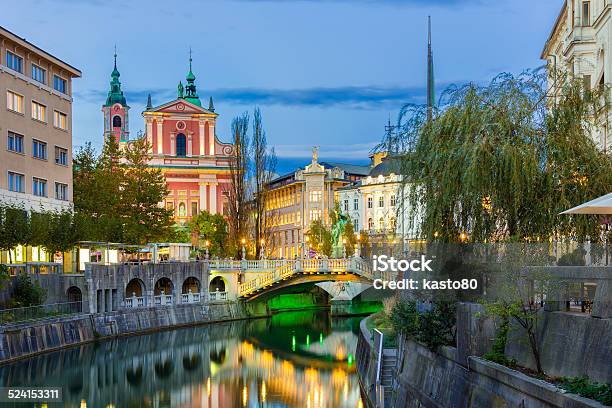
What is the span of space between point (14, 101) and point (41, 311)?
53.6 feet

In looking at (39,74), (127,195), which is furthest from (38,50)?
(127,195)

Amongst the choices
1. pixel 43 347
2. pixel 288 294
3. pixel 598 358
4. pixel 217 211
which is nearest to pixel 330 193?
pixel 217 211

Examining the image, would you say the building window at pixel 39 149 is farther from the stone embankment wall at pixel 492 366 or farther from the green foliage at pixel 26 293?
the stone embankment wall at pixel 492 366

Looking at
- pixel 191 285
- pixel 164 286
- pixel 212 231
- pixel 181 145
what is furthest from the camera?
pixel 181 145

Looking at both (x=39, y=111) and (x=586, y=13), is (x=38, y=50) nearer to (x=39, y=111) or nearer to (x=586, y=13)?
(x=39, y=111)

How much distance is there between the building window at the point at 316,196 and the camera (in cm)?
12925

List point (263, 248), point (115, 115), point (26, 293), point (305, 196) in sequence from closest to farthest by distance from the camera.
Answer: point (26, 293)
point (263, 248)
point (305, 196)
point (115, 115)

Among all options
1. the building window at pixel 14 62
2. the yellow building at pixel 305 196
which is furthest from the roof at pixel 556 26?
the yellow building at pixel 305 196

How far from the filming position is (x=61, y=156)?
63375 mm

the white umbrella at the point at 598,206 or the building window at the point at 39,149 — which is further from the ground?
the building window at the point at 39,149

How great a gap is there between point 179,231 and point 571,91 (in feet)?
242

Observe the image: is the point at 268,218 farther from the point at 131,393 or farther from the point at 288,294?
the point at 131,393

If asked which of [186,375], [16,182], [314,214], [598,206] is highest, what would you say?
[16,182]

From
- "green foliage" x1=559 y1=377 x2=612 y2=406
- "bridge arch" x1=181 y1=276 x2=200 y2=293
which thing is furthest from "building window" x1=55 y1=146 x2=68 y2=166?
"green foliage" x1=559 y1=377 x2=612 y2=406
